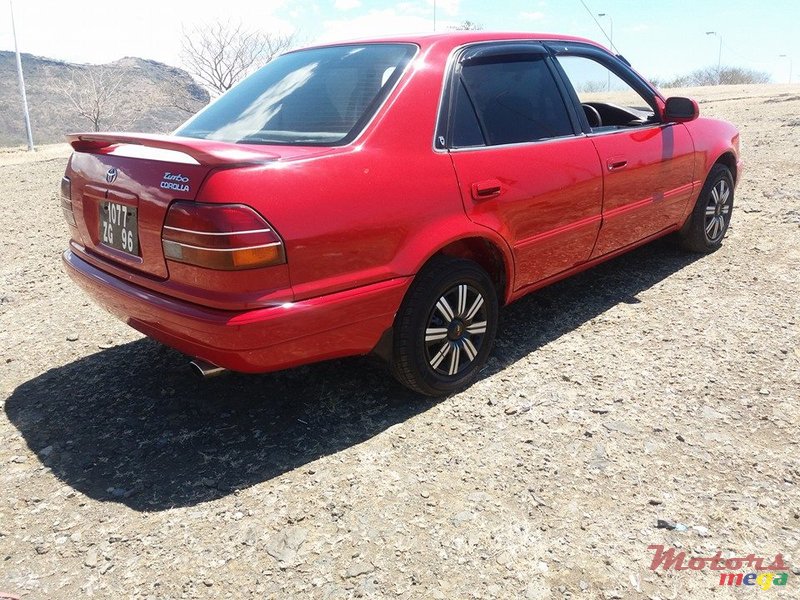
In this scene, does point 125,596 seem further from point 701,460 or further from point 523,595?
point 701,460

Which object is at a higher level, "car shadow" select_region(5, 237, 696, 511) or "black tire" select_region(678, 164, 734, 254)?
"black tire" select_region(678, 164, 734, 254)

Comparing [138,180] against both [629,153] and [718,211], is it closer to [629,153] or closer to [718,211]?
[629,153]

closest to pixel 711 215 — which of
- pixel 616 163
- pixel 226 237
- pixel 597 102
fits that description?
pixel 597 102

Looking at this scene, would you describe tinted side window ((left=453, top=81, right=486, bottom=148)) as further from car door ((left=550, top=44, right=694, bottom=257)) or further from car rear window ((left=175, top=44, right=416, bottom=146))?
car door ((left=550, top=44, right=694, bottom=257))

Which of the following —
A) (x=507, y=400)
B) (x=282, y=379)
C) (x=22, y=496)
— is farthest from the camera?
(x=282, y=379)

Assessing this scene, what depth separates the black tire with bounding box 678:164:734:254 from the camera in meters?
4.85

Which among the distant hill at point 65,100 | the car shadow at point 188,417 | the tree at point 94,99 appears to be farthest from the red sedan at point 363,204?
the distant hill at point 65,100

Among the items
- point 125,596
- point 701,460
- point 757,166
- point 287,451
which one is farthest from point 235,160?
point 757,166

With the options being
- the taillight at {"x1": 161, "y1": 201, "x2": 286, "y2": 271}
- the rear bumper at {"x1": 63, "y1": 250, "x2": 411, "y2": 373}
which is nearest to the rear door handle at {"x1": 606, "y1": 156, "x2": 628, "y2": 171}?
the rear bumper at {"x1": 63, "y1": 250, "x2": 411, "y2": 373}

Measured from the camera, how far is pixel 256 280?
2.36 m

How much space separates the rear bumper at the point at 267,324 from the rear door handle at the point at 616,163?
1680 mm

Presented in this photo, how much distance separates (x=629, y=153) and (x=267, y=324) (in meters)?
2.61

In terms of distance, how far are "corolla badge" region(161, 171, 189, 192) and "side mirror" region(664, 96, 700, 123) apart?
3.27 metres

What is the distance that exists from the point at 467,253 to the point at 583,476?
1.22 m
